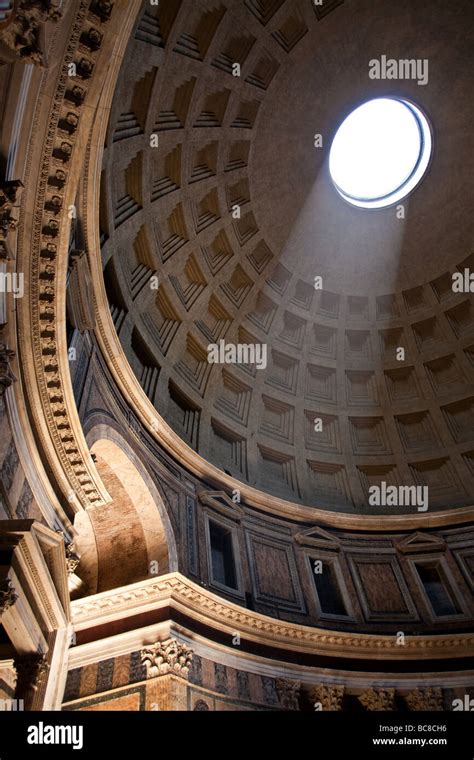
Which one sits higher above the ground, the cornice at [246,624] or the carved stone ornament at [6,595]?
the cornice at [246,624]

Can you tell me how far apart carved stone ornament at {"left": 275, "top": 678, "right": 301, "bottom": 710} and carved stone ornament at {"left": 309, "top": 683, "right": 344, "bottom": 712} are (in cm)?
44

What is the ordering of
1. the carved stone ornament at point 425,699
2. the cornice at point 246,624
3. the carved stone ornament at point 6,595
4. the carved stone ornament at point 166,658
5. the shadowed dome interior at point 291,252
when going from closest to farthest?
the carved stone ornament at point 6,595, the carved stone ornament at point 166,658, the cornice at point 246,624, the carved stone ornament at point 425,699, the shadowed dome interior at point 291,252

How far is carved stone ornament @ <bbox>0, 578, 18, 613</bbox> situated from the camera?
651cm

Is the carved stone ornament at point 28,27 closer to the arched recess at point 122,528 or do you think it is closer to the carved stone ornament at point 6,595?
the carved stone ornament at point 6,595

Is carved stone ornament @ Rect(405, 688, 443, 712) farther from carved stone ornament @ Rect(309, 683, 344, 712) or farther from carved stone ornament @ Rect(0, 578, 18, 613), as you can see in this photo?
carved stone ornament @ Rect(0, 578, 18, 613)

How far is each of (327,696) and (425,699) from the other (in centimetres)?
234

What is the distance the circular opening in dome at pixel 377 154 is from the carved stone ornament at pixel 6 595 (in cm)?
1743

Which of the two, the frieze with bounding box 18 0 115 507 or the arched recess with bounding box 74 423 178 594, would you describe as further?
the arched recess with bounding box 74 423 178 594

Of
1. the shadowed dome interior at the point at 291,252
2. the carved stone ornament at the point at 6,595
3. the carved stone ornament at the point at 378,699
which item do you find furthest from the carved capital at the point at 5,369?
the carved stone ornament at the point at 378,699

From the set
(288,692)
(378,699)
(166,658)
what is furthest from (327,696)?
(166,658)

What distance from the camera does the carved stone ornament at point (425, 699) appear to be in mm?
13703

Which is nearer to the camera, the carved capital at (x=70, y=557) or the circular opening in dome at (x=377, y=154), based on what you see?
the carved capital at (x=70, y=557)

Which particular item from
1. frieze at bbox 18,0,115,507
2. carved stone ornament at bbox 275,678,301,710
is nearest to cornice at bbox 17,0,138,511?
frieze at bbox 18,0,115,507

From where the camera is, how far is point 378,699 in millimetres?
13570
